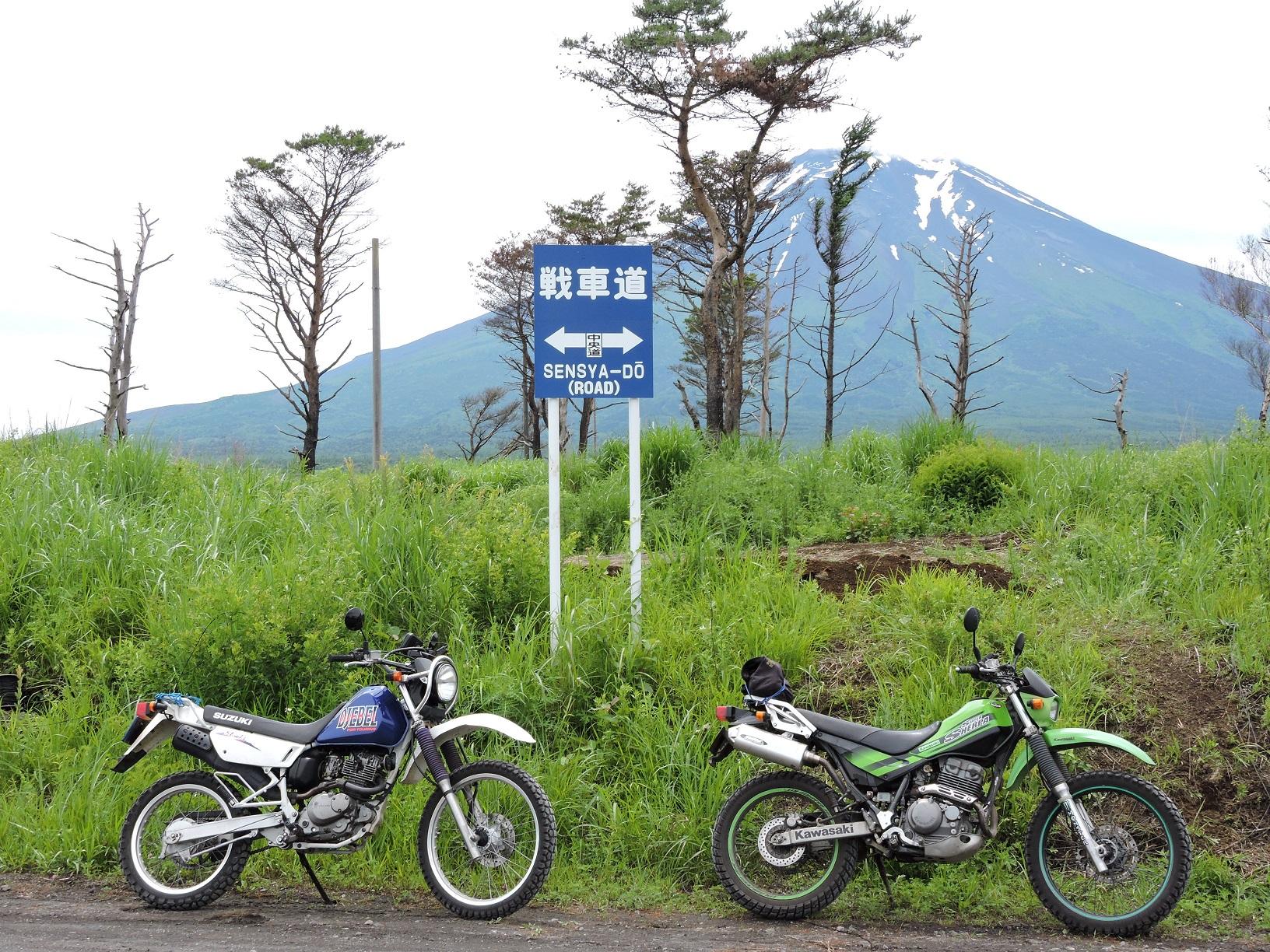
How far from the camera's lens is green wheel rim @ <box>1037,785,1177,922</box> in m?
4.22

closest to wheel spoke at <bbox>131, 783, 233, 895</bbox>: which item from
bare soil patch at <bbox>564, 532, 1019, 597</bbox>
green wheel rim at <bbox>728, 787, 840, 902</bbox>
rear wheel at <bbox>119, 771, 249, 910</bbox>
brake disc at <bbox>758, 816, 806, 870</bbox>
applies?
rear wheel at <bbox>119, 771, 249, 910</bbox>

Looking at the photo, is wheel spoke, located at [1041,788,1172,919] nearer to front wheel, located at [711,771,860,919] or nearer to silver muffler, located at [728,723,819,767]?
front wheel, located at [711,771,860,919]

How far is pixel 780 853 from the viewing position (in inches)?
176

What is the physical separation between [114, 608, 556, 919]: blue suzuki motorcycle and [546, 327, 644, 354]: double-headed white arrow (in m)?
2.13

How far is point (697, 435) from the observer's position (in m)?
11.1

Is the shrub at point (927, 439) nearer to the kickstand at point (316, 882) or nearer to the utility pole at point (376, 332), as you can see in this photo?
the kickstand at point (316, 882)

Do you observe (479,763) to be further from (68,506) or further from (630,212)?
(630,212)

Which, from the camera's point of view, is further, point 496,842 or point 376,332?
point 376,332

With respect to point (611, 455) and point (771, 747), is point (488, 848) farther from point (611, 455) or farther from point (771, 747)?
point (611, 455)

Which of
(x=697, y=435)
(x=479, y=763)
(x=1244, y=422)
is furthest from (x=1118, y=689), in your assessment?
(x=697, y=435)

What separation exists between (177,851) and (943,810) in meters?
3.44

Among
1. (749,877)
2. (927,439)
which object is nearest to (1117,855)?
(749,877)

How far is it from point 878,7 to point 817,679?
1633 centimetres

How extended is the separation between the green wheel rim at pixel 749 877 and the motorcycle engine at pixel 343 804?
1.60 meters
